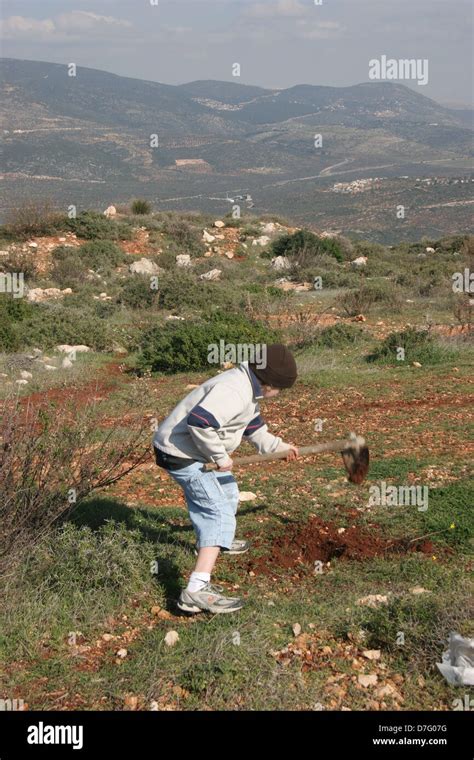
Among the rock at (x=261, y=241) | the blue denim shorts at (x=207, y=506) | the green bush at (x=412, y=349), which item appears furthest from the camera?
the rock at (x=261, y=241)

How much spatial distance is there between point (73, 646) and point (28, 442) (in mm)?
1243

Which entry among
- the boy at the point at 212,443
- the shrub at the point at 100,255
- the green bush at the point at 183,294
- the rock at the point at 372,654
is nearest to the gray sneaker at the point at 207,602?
the boy at the point at 212,443

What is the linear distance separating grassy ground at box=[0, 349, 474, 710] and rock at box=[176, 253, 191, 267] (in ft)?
50.2

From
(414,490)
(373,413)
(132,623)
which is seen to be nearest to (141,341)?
(373,413)

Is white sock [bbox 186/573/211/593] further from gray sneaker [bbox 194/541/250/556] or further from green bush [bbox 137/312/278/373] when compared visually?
green bush [bbox 137/312/278/373]

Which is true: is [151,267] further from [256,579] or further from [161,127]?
[161,127]

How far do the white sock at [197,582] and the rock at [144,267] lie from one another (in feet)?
53.5

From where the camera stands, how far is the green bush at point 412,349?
9930 mm

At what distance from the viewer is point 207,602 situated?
396 cm

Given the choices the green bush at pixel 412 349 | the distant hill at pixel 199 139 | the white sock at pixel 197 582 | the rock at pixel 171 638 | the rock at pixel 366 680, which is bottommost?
the rock at pixel 366 680

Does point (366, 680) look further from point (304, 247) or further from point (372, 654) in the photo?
point (304, 247)

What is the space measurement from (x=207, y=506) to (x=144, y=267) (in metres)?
16.8

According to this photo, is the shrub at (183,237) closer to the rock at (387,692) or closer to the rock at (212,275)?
the rock at (212,275)

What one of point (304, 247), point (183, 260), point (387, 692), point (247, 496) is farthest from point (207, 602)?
point (304, 247)
